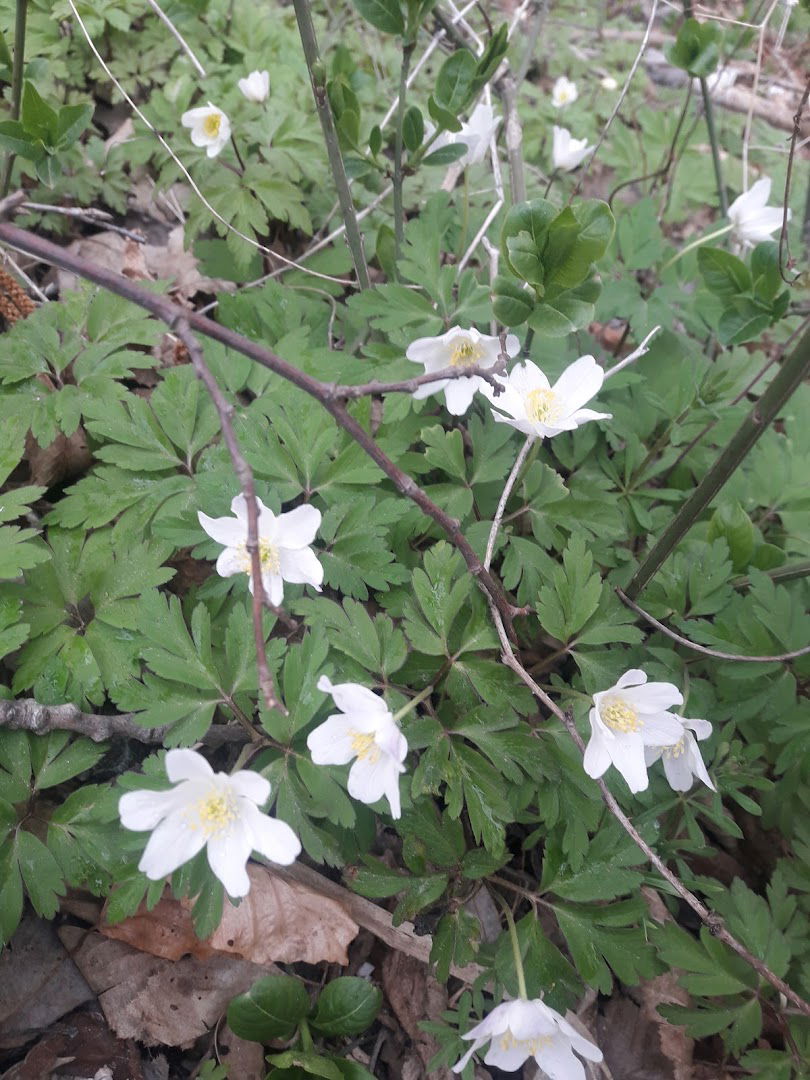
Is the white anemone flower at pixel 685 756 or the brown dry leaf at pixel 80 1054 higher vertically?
the white anemone flower at pixel 685 756

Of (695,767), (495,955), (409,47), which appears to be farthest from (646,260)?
(495,955)

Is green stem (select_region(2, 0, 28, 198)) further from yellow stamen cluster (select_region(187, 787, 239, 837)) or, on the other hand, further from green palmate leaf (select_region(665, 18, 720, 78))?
yellow stamen cluster (select_region(187, 787, 239, 837))

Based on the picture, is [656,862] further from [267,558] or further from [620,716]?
[267,558]

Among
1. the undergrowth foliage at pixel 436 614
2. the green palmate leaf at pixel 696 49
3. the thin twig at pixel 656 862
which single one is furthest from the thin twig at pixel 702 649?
the green palmate leaf at pixel 696 49

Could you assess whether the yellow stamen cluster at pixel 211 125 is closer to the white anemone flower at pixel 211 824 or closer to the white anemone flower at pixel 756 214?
the white anemone flower at pixel 756 214

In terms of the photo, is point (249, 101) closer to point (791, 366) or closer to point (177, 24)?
point (177, 24)

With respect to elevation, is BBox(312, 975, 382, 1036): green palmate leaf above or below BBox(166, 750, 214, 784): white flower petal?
below

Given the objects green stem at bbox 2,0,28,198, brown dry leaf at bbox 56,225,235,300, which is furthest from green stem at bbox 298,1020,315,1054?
green stem at bbox 2,0,28,198
